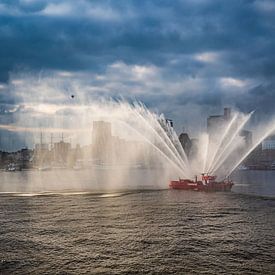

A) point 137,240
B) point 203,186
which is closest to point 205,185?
point 203,186

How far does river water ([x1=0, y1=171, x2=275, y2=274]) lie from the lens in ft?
79.7

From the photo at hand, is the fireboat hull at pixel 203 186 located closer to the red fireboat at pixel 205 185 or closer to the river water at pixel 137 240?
the red fireboat at pixel 205 185

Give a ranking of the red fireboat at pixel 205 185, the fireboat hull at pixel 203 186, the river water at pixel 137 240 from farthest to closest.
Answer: the fireboat hull at pixel 203 186
the red fireboat at pixel 205 185
the river water at pixel 137 240

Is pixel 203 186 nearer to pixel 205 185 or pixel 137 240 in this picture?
pixel 205 185

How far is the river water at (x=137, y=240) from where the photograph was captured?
2428 centimetres

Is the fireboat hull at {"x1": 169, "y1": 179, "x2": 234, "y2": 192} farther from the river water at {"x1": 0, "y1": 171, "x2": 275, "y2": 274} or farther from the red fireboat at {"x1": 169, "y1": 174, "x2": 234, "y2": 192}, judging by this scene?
the river water at {"x1": 0, "y1": 171, "x2": 275, "y2": 274}

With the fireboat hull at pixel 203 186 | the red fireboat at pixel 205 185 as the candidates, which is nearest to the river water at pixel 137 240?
the red fireboat at pixel 205 185

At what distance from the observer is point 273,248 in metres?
29.3

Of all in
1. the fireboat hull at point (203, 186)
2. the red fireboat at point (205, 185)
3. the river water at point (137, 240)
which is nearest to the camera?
the river water at point (137, 240)

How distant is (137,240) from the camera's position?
104 feet

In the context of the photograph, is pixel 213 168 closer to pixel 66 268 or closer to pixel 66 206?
pixel 66 206

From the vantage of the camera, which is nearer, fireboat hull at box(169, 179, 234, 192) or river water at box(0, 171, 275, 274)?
river water at box(0, 171, 275, 274)

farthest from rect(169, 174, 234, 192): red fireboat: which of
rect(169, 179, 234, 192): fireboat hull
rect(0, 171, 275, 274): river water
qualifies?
rect(0, 171, 275, 274): river water

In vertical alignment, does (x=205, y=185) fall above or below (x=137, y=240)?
above
